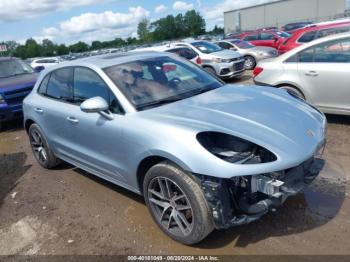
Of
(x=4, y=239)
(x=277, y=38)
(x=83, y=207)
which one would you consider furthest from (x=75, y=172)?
(x=277, y=38)

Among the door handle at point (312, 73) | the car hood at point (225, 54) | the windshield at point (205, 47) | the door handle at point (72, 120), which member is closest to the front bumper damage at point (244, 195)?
the door handle at point (72, 120)

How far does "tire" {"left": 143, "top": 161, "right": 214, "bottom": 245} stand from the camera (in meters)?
3.13

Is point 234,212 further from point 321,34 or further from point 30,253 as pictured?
point 321,34

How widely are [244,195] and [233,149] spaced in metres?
0.40

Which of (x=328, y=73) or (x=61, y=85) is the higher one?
(x=61, y=85)

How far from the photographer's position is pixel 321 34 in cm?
1161

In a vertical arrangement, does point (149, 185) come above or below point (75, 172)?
above

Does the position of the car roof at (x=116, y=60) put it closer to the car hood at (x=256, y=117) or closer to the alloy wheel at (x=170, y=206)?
the car hood at (x=256, y=117)

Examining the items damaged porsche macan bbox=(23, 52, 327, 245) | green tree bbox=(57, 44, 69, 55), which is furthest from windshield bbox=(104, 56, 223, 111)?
green tree bbox=(57, 44, 69, 55)

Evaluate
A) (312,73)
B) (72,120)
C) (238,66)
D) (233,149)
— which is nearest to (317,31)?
(238,66)

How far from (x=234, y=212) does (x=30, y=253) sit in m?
2.14

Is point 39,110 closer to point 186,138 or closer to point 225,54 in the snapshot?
point 186,138

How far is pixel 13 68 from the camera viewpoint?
1047 centimetres

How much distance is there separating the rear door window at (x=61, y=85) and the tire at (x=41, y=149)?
70 centimetres
